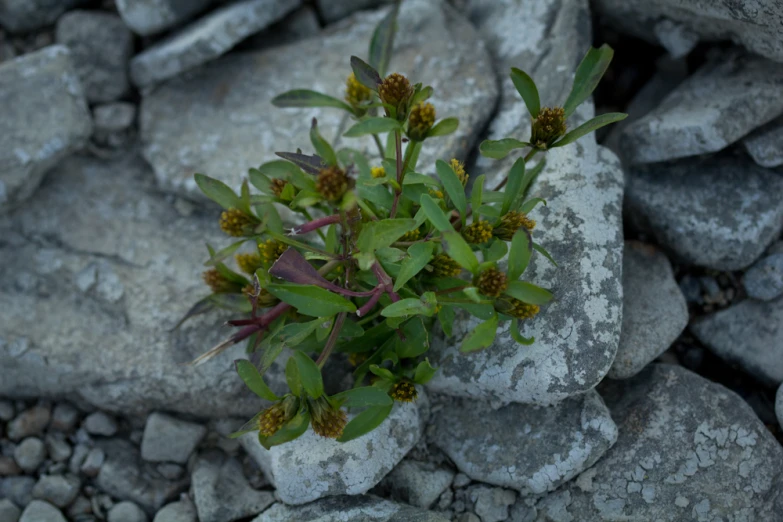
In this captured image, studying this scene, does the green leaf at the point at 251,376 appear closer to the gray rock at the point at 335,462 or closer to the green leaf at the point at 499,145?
the gray rock at the point at 335,462

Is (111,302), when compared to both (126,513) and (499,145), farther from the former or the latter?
(499,145)

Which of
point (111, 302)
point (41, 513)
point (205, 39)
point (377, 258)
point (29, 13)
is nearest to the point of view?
point (377, 258)

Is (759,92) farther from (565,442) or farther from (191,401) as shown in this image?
(191,401)

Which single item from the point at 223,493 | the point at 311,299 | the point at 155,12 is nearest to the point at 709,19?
the point at 311,299

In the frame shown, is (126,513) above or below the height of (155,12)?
below

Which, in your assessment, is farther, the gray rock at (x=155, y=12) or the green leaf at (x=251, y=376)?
the gray rock at (x=155, y=12)

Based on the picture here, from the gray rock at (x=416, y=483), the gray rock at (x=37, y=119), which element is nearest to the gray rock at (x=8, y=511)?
the gray rock at (x=37, y=119)
